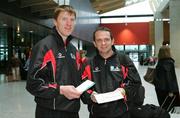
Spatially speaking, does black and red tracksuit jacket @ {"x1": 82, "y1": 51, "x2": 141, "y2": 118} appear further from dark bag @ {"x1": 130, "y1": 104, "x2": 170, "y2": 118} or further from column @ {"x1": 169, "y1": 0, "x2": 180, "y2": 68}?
column @ {"x1": 169, "y1": 0, "x2": 180, "y2": 68}

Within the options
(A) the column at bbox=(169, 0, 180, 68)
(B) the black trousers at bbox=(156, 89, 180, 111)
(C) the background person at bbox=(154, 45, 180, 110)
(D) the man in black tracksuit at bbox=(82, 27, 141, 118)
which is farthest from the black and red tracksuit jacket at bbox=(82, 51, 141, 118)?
(A) the column at bbox=(169, 0, 180, 68)

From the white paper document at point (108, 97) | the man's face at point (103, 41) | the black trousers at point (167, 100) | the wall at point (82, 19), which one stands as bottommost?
the black trousers at point (167, 100)

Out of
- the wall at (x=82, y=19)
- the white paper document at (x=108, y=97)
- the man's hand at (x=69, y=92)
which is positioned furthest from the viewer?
the wall at (x=82, y=19)

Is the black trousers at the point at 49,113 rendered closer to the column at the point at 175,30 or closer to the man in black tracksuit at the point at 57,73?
the man in black tracksuit at the point at 57,73

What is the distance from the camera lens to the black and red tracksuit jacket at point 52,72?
295cm

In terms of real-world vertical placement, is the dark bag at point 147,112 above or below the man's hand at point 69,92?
below

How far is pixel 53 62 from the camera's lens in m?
3.03

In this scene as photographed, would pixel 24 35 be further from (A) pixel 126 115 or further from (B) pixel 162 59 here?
(A) pixel 126 115

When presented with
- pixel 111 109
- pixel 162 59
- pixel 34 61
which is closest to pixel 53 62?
pixel 34 61

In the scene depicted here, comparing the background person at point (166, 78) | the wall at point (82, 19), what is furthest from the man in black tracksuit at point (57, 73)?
the wall at point (82, 19)

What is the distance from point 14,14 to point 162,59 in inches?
482

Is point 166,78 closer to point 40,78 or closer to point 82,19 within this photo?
point 40,78

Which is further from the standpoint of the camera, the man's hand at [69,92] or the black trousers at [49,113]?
the black trousers at [49,113]

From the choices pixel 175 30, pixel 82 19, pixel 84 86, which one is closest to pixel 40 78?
→ pixel 84 86
